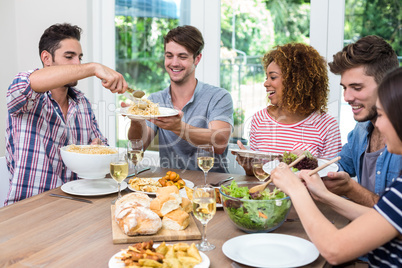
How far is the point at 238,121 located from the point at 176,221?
212cm

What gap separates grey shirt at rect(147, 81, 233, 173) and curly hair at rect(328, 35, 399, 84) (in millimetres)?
1015

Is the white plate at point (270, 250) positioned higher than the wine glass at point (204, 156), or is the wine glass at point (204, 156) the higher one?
the wine glass at point (204, 156)

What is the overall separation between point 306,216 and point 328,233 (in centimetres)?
9

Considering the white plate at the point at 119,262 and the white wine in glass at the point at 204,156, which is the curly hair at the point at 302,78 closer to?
the white wine in glass at the point at 204,156

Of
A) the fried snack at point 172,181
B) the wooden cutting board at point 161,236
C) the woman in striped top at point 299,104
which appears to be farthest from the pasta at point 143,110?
the wooden cutting board at point 161,236

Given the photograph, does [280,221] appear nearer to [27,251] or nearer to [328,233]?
[328,233]

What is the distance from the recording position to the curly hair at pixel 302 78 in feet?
7.93

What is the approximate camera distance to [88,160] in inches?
70.1

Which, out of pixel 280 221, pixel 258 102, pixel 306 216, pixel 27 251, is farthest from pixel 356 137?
pixel 27 251

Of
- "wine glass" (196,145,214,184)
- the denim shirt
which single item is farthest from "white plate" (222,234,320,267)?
the denim shirt

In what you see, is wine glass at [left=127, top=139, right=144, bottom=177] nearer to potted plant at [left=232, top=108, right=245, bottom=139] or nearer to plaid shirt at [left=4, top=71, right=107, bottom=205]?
plaid shirt at [left=4, top=71, right=107, bottom=205]

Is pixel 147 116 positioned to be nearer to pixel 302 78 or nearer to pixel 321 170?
pixel 321 170

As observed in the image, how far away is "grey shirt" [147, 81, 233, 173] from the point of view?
9.05ft

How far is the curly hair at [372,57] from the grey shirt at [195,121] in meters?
1.01
